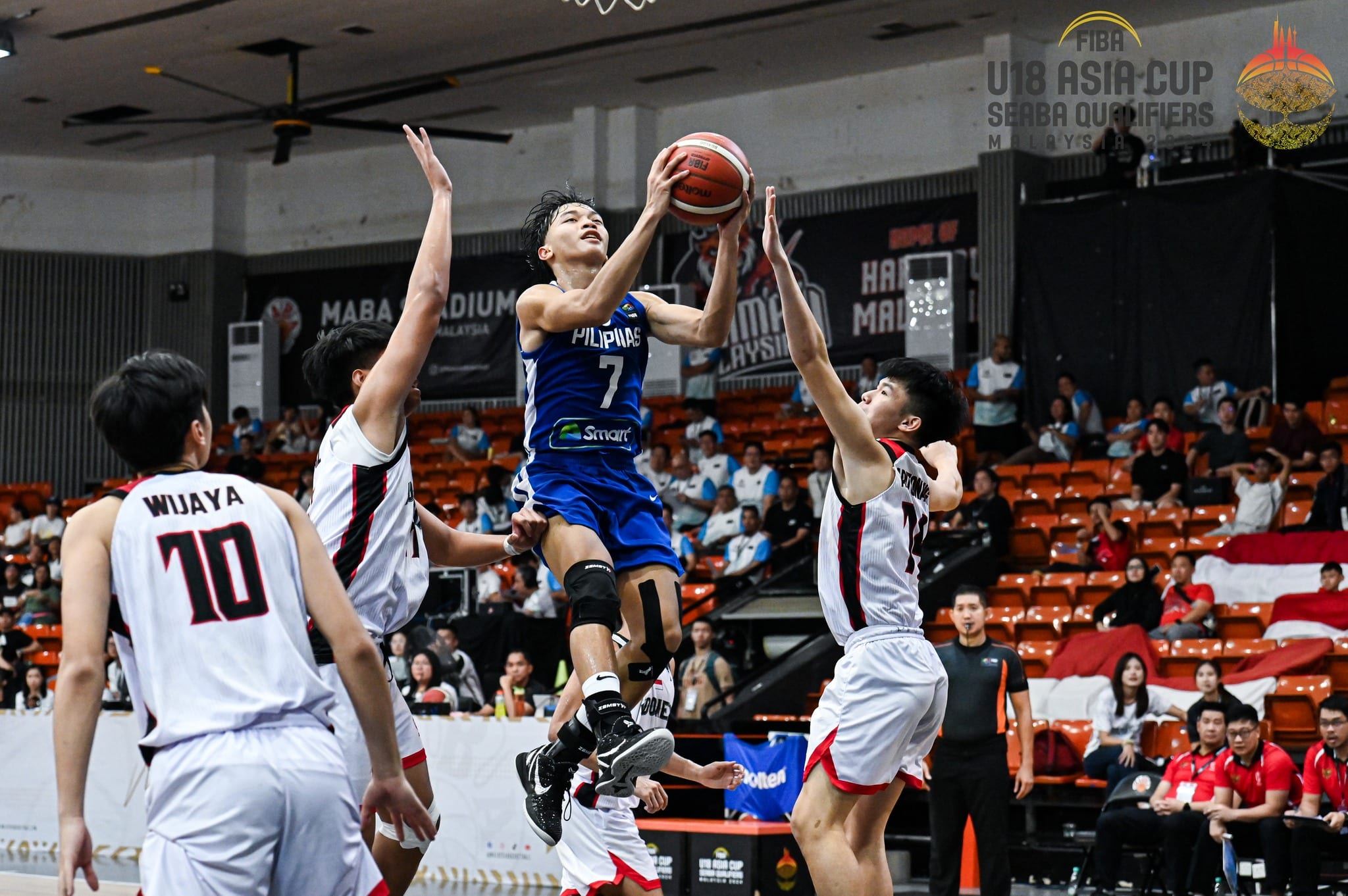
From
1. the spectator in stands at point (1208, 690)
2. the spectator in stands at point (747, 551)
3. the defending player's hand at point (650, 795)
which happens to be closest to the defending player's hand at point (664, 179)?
the defending player's hand at point (650, 795)

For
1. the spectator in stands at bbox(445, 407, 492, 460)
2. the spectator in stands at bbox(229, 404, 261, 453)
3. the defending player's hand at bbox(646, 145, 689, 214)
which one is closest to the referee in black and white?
the defending player's hand at bbox(646, 145, 689, 214)

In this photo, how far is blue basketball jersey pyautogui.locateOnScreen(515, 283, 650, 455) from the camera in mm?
5516

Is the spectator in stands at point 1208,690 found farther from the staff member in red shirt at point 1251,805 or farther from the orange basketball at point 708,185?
the orange basketball at point 708,185

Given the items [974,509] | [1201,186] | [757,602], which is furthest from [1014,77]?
[757,602]

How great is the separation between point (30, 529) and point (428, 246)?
18.9 metres

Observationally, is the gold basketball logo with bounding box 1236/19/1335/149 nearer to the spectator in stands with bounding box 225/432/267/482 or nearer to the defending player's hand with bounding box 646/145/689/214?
the spectator in stands with bounding box 225/432/267/482

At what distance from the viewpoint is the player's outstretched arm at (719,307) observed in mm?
5371

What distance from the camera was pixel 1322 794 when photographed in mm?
9570

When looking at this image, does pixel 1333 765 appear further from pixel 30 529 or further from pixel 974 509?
pixel 30 529

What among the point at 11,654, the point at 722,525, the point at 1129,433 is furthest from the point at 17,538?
the point at 1129,433

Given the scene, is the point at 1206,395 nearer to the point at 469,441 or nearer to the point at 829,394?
the point at 469,441

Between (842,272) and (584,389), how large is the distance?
1612 centimetres

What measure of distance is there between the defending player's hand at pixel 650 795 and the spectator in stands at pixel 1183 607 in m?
7.08

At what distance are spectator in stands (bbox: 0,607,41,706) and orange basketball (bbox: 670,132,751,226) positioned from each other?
1290 centimetres
